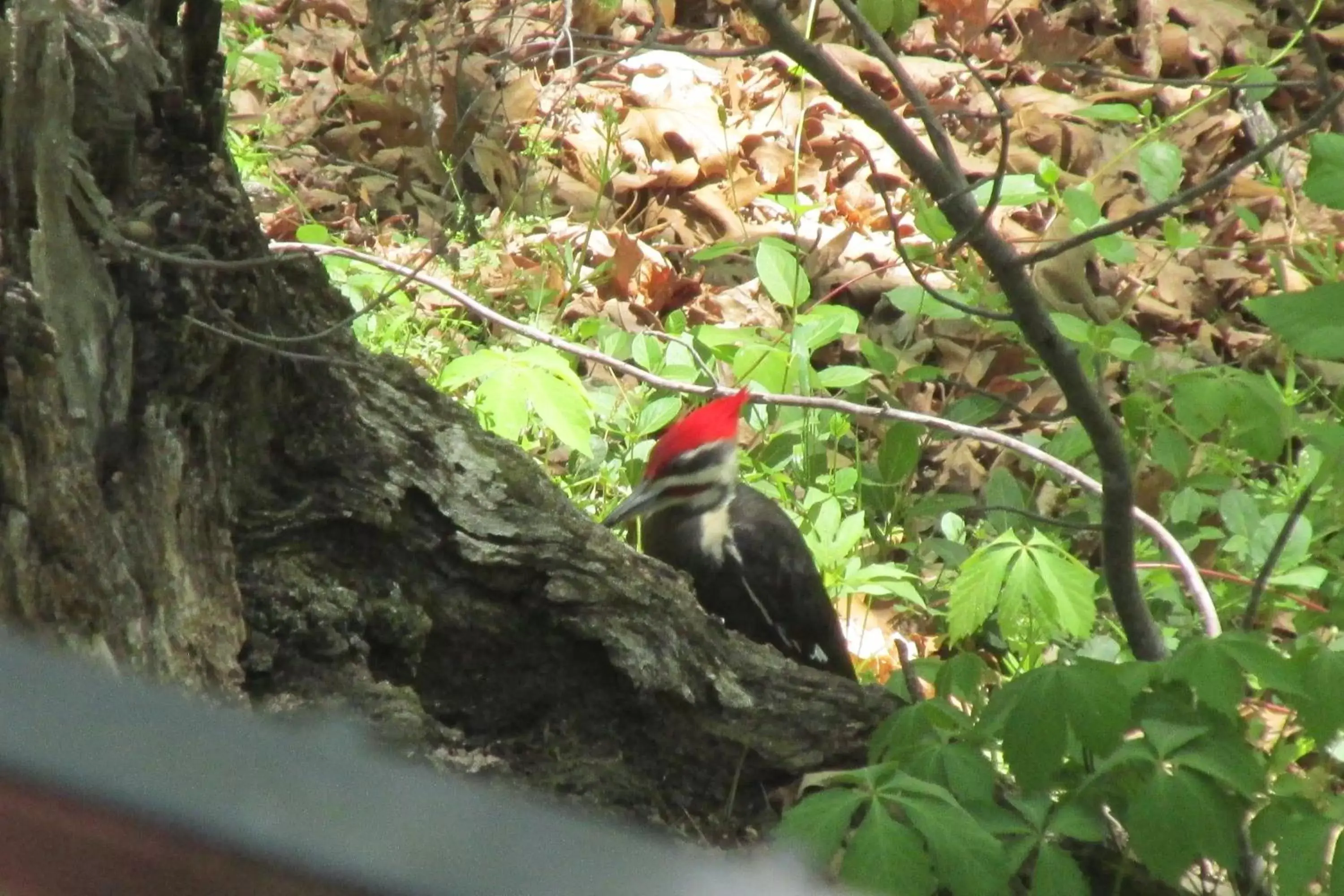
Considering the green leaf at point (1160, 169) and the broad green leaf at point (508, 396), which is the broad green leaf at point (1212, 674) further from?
the broad green leaf at point (508, 396)

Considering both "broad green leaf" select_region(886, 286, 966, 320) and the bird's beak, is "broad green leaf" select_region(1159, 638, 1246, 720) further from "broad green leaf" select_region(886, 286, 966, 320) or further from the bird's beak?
the bird's beak

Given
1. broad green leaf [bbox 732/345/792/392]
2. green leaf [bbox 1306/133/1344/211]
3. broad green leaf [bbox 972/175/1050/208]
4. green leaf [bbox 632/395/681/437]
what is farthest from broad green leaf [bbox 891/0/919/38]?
green leaf [bbox 632/395/681/437]

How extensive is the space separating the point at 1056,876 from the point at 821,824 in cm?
30

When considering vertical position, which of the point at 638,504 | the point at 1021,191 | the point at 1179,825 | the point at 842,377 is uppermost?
the point at 1021,191

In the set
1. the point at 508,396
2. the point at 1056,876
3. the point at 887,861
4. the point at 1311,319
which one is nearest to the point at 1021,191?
the point at 508,396

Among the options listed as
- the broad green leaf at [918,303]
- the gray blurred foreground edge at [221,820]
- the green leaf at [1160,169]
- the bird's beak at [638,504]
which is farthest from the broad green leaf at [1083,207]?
the gray blurred foreground edge at [221,820]

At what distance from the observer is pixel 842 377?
3.22 meters

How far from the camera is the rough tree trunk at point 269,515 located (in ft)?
5.52

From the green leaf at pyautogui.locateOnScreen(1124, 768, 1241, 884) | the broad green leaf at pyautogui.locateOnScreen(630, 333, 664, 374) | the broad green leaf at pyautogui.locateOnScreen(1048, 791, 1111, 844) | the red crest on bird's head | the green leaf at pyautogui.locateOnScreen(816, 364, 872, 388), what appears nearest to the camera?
the green leaf at pyautogui.locateOnScreen(1124, 768, 1241, 884)

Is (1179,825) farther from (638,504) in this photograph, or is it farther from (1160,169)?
(638,504)

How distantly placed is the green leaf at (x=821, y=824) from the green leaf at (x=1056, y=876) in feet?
0.74

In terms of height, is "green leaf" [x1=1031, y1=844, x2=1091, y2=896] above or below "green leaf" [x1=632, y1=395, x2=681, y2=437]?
above

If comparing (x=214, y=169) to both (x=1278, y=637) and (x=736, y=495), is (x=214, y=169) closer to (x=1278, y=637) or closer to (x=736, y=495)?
(x=736, y=495)

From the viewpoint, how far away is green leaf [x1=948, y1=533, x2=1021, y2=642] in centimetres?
251
